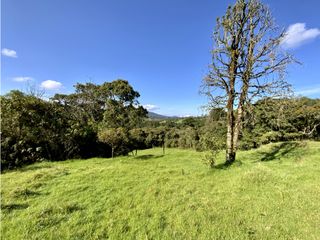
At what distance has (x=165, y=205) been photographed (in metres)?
5.29

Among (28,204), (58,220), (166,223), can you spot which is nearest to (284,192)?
(166,223)

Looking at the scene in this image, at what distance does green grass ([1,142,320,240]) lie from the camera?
12.9 feet

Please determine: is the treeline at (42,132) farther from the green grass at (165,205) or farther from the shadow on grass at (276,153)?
the shadow on grass at (276,153)

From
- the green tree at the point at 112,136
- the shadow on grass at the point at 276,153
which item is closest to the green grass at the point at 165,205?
the shadow on grass at the point at 276,153

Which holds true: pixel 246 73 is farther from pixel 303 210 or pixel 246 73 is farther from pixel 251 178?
pixel 303 210

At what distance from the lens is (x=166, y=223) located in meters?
4.30

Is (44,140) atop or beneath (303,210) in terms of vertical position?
atop

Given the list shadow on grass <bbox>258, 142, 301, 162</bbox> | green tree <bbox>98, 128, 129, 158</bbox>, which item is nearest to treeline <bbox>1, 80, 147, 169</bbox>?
green tree <bbox>98, 128, 129, 158</bbox>

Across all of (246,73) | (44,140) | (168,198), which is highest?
(246,73)

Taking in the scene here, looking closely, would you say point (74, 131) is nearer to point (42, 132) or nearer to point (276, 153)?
point (42, 132)

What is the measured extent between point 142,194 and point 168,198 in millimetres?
791

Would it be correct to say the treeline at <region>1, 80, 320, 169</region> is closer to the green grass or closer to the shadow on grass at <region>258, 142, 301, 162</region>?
the shadow on grass at <region>258, 142, 301, 162</region>

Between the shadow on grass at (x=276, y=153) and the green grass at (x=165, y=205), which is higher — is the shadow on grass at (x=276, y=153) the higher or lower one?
the higher one

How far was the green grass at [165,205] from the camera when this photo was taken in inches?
155
